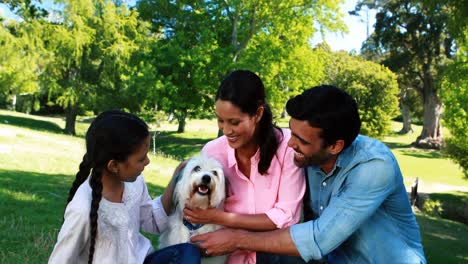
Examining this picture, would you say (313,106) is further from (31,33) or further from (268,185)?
(31,33)

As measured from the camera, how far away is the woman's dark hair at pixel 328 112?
2.81m

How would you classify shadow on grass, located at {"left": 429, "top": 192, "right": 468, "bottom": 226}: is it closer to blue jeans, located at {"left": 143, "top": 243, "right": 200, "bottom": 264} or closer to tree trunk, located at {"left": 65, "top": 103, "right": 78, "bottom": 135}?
blue jeans, located at {"left": 143, "top": 243, "right": 200, "bottom": 264}

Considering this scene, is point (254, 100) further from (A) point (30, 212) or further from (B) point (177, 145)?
(B) point (177, 145)

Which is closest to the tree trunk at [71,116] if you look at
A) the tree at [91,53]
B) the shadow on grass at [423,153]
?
the tree at [91,53]

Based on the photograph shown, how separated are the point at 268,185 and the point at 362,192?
30.9 inches

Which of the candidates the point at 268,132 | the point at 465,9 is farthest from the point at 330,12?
the point at 268,132

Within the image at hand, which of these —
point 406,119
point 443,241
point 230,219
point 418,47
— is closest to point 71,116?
point 443,241

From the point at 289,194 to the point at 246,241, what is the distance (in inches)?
17.9

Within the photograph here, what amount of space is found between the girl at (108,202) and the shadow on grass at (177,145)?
2197cm

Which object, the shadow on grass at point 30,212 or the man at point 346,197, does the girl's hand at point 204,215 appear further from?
the shadow on grass at point 30,212

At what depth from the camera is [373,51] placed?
43.7 m

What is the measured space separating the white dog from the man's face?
0.67 m

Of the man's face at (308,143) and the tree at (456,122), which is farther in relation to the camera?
the tree at (456,122)

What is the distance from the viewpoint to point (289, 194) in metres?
3.25
